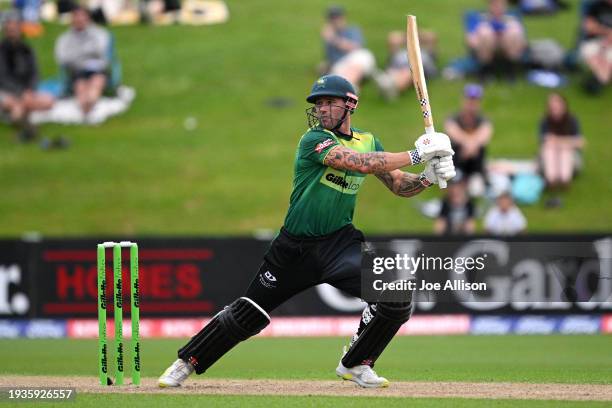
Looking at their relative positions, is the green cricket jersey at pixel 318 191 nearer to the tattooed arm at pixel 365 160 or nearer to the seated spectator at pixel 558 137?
the tattooed arm at pixel 365 160

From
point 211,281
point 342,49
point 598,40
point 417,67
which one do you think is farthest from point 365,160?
point 598,40

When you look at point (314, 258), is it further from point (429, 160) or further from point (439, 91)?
point (439, 91)

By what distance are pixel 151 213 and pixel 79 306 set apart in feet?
11.7

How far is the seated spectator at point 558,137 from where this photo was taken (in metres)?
15.5

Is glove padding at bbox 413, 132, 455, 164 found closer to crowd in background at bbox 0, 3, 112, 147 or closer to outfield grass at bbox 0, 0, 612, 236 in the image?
outfield grass at bbox 0, 0, 612, 236

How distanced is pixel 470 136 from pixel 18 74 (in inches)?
273

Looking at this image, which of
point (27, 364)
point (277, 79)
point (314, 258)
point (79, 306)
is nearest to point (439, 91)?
point (277, 79)

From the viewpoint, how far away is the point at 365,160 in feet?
22.5

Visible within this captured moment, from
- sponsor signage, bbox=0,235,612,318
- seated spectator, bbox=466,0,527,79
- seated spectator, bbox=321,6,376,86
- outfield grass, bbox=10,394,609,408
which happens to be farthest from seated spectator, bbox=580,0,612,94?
outfield grass, bbox=10,394,609,408

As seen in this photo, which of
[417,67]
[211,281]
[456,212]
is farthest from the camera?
[456,212]

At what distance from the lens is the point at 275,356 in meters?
10.6

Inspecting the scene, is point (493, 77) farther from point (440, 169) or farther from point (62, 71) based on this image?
point (440, 169)
